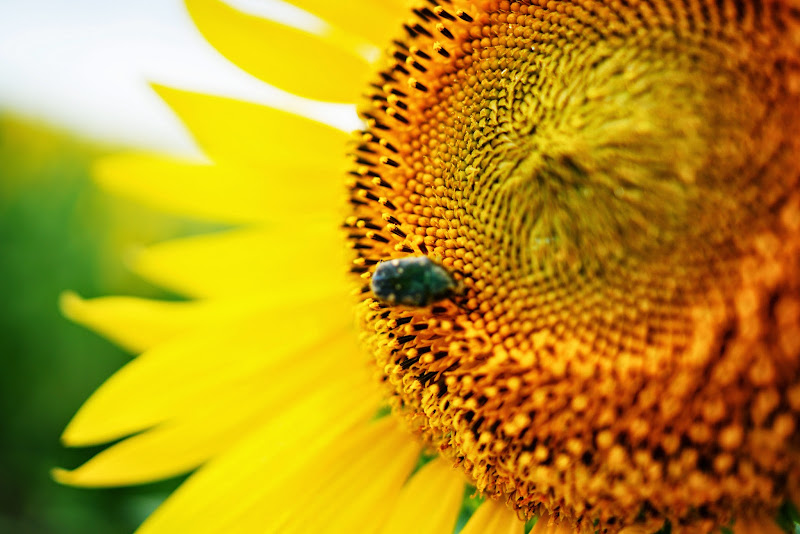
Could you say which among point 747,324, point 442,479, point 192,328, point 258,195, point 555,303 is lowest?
point 442,479

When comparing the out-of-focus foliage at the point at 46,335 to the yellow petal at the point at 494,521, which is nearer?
the yellow petal at the point at 494,521

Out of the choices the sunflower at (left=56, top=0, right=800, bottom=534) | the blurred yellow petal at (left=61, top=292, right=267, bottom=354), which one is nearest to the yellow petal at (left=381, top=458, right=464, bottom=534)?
the sunflower at (left=56, top=0, right=800, bottom=534)

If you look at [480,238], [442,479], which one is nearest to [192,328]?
[442,479]

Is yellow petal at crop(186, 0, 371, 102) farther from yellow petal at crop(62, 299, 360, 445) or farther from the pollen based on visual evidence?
yellow petal at crop(62, 299, 360, 445)

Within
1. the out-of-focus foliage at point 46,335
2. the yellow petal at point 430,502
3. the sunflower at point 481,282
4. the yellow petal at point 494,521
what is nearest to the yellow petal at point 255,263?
the sunflower at point 481,282

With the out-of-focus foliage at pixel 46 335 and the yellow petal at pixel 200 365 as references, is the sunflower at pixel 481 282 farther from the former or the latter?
the out-of-focus foliage at pixel 46 335

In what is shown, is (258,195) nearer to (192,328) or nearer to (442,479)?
(192,328)

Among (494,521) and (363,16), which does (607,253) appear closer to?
(494,521)
